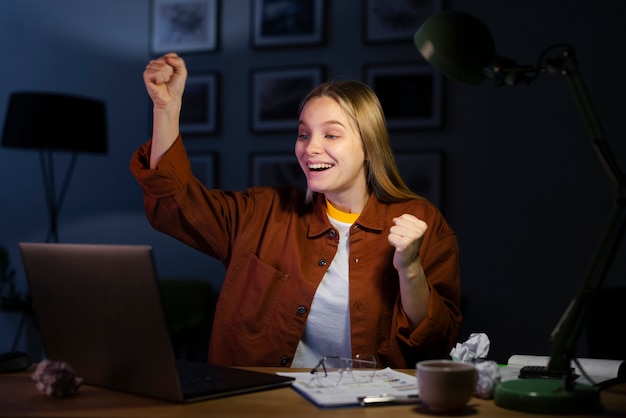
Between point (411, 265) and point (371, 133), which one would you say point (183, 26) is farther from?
point (411, 265)

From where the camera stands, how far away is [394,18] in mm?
4105

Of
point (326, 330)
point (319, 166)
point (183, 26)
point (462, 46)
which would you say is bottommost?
point (326, 330)

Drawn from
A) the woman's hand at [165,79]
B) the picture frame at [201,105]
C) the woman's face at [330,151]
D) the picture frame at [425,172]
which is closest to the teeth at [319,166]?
the woman's face at [330,151]

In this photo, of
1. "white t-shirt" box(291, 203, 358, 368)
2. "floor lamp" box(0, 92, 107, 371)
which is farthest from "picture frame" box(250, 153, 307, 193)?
"white t-shirt" box(291, 203, 358, 368)

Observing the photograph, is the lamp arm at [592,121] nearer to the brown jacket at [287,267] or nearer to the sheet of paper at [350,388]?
the sheet of paper at [350,388]

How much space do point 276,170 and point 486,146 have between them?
1.13 meters

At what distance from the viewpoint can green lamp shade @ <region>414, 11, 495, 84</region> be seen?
1.30m

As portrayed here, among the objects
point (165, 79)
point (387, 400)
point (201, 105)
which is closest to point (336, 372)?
point (387, 400)

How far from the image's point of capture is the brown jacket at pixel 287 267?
181 centimetres

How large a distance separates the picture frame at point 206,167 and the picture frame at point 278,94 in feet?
0.95

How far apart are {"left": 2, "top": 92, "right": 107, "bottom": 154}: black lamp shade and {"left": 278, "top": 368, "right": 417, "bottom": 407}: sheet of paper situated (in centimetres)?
288

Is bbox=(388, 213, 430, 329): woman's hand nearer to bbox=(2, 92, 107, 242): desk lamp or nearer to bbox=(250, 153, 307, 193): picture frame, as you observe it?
bbox=(250, 153, 307, 193): picture frame

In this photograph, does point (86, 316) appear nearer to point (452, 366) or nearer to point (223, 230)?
point (452, 366)

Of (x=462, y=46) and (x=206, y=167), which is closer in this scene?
(x=462, y=46)
